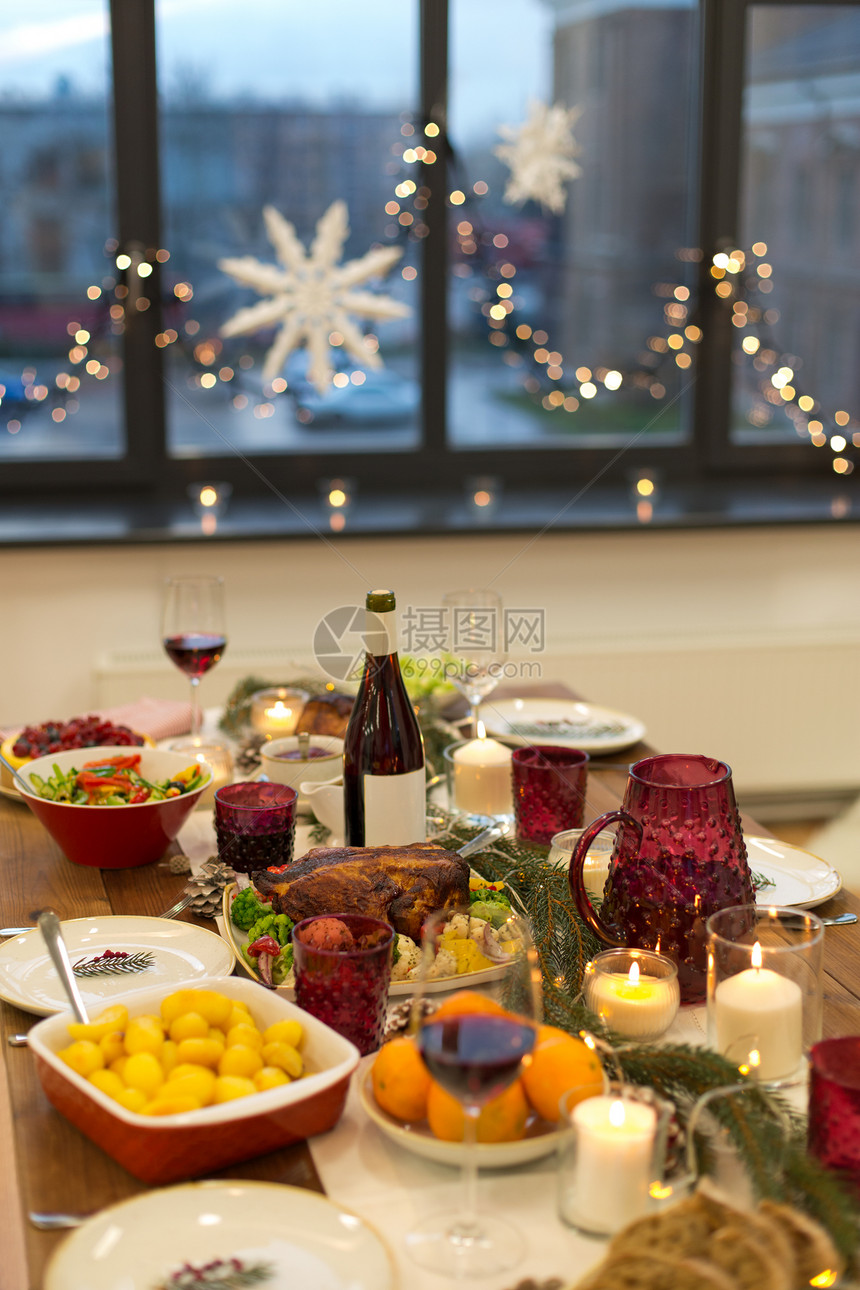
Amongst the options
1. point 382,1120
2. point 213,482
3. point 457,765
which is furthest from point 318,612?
point 382,1120

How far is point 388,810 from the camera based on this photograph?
47.1 inches

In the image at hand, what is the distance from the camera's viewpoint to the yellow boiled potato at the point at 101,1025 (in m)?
0.86

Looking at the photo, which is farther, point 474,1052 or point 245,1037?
point 245,1037

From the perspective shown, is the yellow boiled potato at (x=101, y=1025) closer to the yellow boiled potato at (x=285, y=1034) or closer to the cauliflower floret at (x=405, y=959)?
the yellow boiled potato at (x=285, y=1034)

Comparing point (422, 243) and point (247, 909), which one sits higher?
point (422, 243)

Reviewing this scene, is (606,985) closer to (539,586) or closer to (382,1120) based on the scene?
(382,1120)

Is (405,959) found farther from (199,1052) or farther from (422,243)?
(422,243)

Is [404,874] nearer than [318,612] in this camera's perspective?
Yes

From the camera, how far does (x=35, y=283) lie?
2.84 metres

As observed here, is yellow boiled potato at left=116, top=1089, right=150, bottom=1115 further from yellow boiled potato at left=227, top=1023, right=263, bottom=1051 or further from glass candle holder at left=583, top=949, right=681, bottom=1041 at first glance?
glass candle holder at left=583, top=949, right=681, bottom=1041

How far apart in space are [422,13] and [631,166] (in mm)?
585

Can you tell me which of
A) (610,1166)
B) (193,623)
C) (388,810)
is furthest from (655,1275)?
(193,623)

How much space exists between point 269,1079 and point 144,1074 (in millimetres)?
79

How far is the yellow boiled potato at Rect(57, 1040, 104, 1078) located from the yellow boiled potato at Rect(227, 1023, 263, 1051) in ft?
0.28
